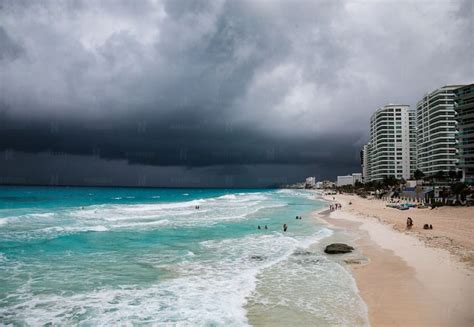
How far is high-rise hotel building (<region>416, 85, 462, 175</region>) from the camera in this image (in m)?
109

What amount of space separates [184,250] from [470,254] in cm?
1818

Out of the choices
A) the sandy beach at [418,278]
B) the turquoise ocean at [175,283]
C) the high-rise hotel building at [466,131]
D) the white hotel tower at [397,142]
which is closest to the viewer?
the sandy beach at [418,278]

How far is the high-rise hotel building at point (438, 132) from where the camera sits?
109 metres

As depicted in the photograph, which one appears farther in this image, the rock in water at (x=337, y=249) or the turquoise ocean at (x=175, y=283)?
the rock in water at (x=337, y=249)

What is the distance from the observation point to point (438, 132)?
366ft

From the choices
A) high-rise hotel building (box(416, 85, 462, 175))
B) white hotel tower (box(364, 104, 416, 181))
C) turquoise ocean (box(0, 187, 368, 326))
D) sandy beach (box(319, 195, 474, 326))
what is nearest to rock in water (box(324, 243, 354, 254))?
turquoise ocean (box(0, 187, 368, 326))

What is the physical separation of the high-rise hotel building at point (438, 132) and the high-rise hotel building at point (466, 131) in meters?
33.5

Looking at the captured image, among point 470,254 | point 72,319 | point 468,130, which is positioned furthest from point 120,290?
point 468,130

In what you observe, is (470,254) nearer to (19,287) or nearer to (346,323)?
(346,323)

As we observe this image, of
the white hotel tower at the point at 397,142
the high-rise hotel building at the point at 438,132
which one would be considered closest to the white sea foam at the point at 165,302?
the high-rise hotel building at the point at 438,132

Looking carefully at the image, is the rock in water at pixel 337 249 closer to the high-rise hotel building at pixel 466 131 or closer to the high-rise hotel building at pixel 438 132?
the high-rise hotel building at pixel 466 131

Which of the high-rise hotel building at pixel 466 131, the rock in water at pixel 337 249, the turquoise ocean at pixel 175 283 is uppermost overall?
the high-rise hotel building at pixel 466 131

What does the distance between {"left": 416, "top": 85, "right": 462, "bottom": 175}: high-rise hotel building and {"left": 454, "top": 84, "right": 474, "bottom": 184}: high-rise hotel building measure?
33452 millimetres

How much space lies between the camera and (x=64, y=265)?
19734 mm
